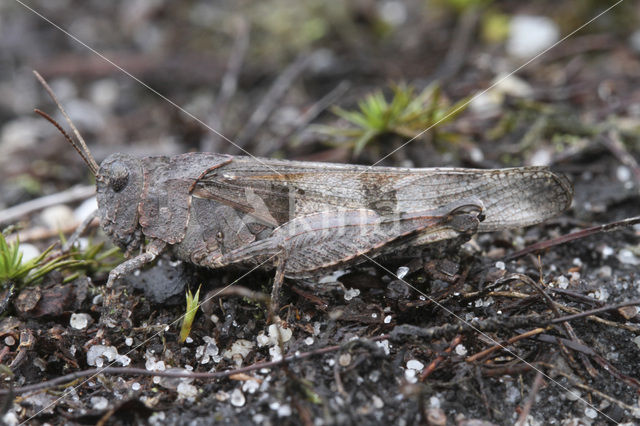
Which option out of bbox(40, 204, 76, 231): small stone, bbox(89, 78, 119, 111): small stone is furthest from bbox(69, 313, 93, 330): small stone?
bbox(89, 78, 119, 111): small stone

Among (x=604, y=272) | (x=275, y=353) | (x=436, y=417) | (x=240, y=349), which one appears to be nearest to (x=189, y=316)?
(x=240, y=349)

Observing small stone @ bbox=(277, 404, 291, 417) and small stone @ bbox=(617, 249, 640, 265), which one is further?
small stone @ bbox=(617, 249, 640, 265)

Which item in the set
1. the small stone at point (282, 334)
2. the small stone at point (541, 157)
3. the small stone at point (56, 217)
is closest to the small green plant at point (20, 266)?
the small stone at point (56, 217)

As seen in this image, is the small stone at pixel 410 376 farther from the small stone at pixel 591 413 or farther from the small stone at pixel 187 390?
the small stone at pixel 187 390

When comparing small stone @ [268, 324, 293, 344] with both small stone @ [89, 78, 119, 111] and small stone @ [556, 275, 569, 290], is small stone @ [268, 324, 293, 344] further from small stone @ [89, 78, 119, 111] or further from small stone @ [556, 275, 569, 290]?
small stone @ [89, 78, 119, 111]

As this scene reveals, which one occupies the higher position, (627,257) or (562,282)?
(562,282)

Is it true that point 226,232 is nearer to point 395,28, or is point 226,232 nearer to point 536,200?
point 536,200

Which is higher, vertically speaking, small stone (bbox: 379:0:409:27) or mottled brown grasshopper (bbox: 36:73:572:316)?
mottled brown grasshopper (bbox: 36:73:572:316)

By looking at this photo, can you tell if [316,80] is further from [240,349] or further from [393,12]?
[240,349]
